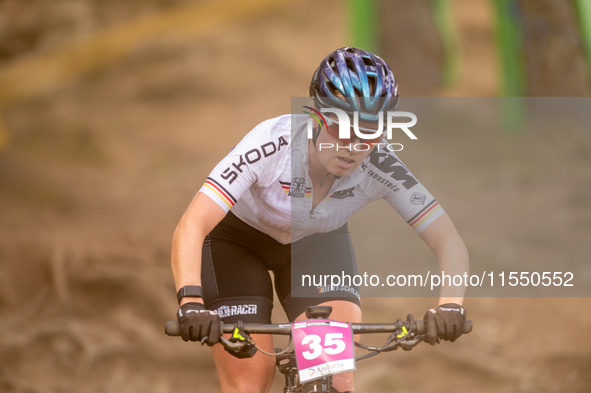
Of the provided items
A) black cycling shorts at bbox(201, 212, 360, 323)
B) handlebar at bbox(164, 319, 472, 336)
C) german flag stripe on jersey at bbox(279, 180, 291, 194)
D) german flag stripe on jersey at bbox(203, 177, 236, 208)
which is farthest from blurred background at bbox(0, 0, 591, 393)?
german flag stripe on jersey at bbox(203, 177, 236, 208)

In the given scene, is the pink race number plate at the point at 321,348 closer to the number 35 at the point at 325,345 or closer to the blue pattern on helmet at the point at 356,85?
the number 35 at the point at 325,345

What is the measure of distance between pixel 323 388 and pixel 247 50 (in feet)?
41.0

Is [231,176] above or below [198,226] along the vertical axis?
above

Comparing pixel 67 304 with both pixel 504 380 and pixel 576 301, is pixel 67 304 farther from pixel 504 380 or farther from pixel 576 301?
pixel 576 301

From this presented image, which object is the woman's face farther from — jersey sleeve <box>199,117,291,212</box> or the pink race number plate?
the pink race number plate

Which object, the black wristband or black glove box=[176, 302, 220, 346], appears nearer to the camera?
black glove box=[176, 302, 220, 346]

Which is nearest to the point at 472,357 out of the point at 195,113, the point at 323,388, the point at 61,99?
the point at 323,388

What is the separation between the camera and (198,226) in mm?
2775

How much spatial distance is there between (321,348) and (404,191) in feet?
3.18

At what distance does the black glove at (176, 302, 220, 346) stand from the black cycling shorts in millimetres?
542

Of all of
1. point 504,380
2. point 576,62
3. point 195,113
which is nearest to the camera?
point 504,380

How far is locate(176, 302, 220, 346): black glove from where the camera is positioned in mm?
2434

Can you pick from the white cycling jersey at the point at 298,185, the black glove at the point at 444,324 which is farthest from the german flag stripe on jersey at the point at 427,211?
the black glove at the point at 444,324

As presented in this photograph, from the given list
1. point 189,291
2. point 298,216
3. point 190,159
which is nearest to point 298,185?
point 298,216
